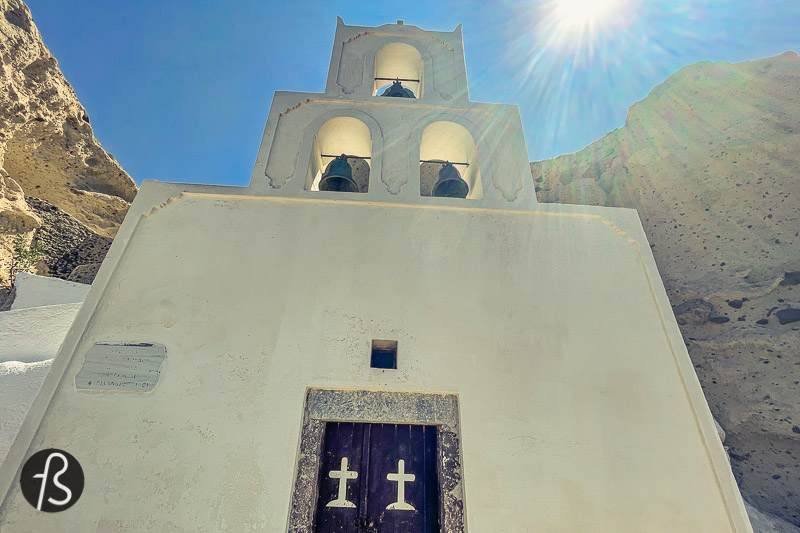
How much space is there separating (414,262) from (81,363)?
2452 millimetres

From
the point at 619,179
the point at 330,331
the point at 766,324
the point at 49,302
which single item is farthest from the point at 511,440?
the point at 619,179

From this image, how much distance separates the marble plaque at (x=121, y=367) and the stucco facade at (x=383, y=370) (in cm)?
6

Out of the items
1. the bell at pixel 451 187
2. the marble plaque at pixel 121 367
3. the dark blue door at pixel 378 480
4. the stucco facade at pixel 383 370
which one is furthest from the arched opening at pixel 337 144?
the dark blue door at pixel 378 480

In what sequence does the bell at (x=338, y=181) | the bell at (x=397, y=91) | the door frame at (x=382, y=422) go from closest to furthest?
the door frame at (x=382, y=422)
the bell at (x=338, y=181)
the bell at (x=397, y=91)

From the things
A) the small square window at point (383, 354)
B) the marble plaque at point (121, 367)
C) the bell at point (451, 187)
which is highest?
the bell at point (451, 187)

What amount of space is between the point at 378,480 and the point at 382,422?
1.14ft

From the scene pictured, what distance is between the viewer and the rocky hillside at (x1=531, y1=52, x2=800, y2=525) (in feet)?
18.0

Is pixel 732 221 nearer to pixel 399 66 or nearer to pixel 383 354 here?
pixel 399 66

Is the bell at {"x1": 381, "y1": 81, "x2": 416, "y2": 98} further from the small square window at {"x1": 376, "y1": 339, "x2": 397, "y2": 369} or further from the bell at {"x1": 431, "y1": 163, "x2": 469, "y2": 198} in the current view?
the small square window at {"x1": 376, "y1": 339, "x2": 397, "y2": 369}

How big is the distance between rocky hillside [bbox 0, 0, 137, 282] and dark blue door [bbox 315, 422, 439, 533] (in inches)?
246

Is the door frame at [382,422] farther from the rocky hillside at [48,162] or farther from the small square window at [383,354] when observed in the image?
the rocky hillside at [48,162]

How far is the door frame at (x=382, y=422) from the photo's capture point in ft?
8.36

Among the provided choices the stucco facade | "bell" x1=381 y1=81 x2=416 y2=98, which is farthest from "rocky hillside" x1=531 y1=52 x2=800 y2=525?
"bell" x1=381 y1=81 x2=416 y2=98

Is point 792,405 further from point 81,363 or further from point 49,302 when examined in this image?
point 49,302
